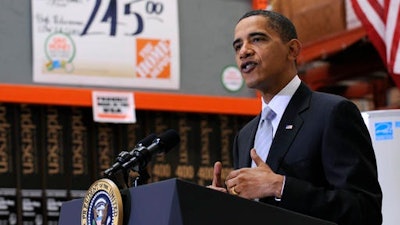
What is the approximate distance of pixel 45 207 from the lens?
4.09 meters

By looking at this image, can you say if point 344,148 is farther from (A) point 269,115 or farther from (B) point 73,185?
(B) point 73,185

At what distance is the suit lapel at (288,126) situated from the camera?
219 cm

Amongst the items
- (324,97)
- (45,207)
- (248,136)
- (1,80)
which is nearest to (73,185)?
(45,207)

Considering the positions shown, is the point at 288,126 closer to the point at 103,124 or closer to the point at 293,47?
the point at 293,47

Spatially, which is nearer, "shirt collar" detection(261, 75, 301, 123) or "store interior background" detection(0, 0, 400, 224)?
"shirt collar" detection(261, 75, 301, 123)

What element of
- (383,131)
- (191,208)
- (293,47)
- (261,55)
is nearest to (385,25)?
(383,131)

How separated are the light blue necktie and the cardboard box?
13.2 ft

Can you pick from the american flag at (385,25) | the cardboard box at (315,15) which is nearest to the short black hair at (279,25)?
the american flag at (385,25)

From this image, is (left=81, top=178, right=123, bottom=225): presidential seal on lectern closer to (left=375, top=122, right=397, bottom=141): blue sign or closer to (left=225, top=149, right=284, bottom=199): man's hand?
(left=225, top=149, right=284, bottom=199): man's hand

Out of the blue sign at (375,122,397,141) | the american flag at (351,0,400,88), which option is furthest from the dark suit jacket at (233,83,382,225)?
the american flag at (351,0,400,88)

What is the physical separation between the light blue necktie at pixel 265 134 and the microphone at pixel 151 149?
211 millimetres

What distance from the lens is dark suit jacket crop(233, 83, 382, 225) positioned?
2.07 meters

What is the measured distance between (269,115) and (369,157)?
285 millimetres

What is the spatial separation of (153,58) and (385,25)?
1.12 meters
